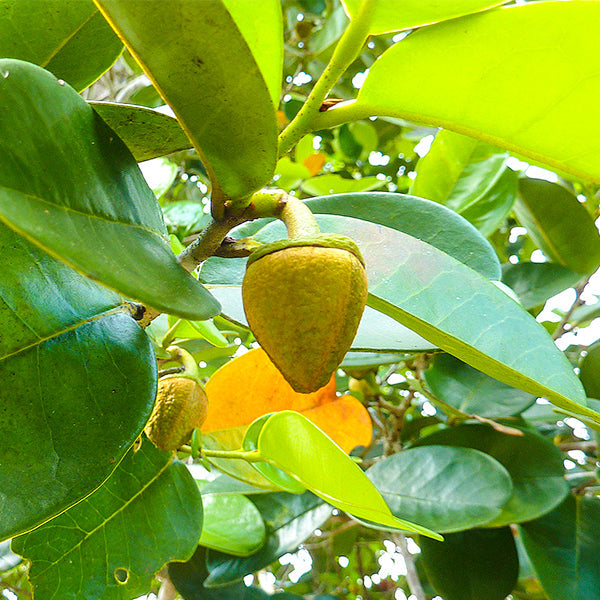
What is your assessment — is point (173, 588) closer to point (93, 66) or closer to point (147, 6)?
point (93, 66)

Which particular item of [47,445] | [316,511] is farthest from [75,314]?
[316,511]

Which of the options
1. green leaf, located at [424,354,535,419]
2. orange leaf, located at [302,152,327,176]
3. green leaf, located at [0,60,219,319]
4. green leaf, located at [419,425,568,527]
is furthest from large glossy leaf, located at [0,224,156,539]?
orange leaf, located at [302,152,327,176]

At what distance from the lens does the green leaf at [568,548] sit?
3.96 ft

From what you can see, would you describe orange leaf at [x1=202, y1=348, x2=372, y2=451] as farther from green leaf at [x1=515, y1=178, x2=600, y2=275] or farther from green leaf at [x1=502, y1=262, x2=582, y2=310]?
green leaf at [x1=515, y1=178, x2=600, y2=275]

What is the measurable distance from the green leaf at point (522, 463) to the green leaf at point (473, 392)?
61 millimetres

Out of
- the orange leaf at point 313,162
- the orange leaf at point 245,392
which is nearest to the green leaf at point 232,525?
the orange leaf at point 245,392

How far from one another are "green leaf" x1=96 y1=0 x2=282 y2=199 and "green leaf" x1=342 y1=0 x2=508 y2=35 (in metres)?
0.07

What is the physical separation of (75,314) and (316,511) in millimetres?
866

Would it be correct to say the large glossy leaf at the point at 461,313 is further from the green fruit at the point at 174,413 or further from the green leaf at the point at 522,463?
the green leaf at the point at 522,463

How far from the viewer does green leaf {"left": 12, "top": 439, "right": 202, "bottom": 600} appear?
0.71 metres

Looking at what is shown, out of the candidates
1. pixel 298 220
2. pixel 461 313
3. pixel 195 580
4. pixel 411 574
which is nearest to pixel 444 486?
pixel 411 574

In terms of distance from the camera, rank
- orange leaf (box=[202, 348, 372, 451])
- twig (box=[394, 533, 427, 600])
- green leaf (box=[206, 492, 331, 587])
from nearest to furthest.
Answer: orange leaf (box=[202, 348, 372, 451]), green leaf (box=[206, 492, 331, 587]), twig (box=[394, 533, 427, 600])

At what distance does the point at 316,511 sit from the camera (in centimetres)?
124

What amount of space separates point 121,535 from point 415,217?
518 mm
